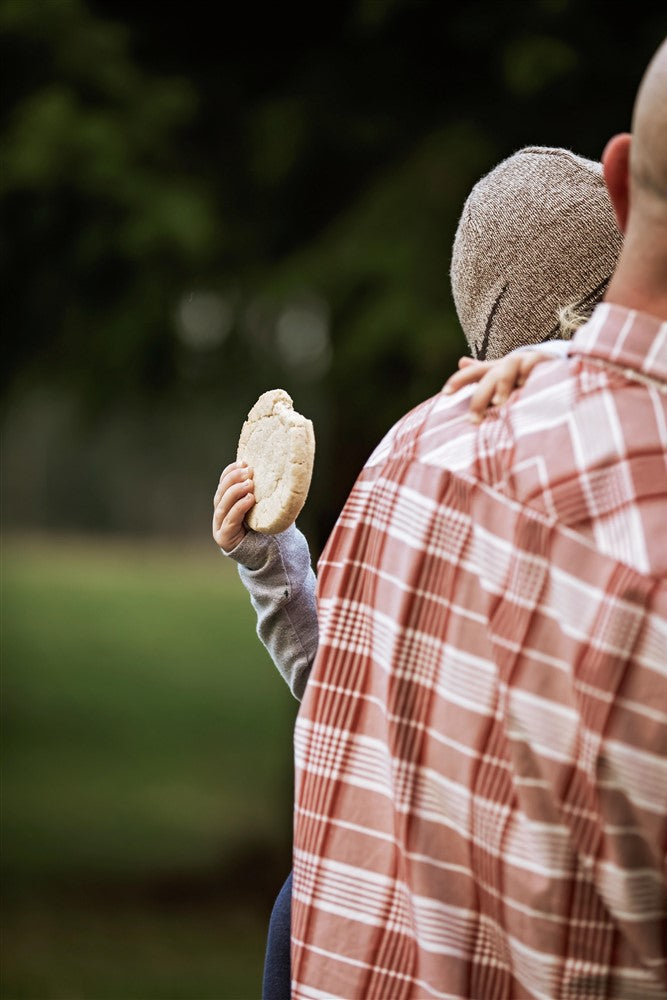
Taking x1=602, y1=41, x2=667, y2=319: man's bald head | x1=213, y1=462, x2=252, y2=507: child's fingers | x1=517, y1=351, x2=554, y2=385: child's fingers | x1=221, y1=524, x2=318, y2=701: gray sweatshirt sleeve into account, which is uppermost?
x1=602, y1=41, x2=667, y2=319: man's bald head

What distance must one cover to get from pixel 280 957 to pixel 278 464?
2.45 ft

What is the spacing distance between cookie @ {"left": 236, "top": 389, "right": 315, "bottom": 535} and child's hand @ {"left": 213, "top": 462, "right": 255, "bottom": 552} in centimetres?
1

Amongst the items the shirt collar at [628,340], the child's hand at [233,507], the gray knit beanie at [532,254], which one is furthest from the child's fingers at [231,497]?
the shirt collar at [628,340]

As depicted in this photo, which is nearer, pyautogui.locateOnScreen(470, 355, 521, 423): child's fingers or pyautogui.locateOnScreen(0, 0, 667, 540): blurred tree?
pyautogui.locateOnScreen(470, 355, 521, 423): child's fingers

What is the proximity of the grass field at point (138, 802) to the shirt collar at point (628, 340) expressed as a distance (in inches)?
213

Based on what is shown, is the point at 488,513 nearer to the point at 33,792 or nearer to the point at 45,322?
the point at 45,322

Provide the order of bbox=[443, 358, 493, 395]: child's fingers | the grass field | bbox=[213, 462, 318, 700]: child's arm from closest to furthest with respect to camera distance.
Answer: bbox=[443, 358, 493, 395]: child's fingers → bbox=[213, 462, 318, 700]: child's arm → the grass field

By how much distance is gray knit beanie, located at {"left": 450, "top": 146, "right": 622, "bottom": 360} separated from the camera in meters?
1.93

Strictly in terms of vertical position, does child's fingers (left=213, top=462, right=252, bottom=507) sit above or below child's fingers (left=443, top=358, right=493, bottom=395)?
below

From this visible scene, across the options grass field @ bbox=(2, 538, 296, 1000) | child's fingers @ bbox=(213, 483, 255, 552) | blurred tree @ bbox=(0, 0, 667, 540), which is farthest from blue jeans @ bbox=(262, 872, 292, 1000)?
grass field @ bbox=(2, 538, 296, 1000)

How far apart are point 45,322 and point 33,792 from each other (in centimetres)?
406

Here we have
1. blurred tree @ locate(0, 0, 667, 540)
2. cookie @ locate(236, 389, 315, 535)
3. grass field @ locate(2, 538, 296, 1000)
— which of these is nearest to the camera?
cookie @ locate(236, 389, 315, 535)

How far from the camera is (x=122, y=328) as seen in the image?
5637 mm

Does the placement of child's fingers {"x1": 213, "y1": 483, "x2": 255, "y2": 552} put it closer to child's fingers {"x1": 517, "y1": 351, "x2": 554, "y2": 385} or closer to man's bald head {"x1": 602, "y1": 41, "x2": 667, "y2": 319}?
child's fingers {"x1": 517, "y1": 351, "x2": 554, "y2": 385}
